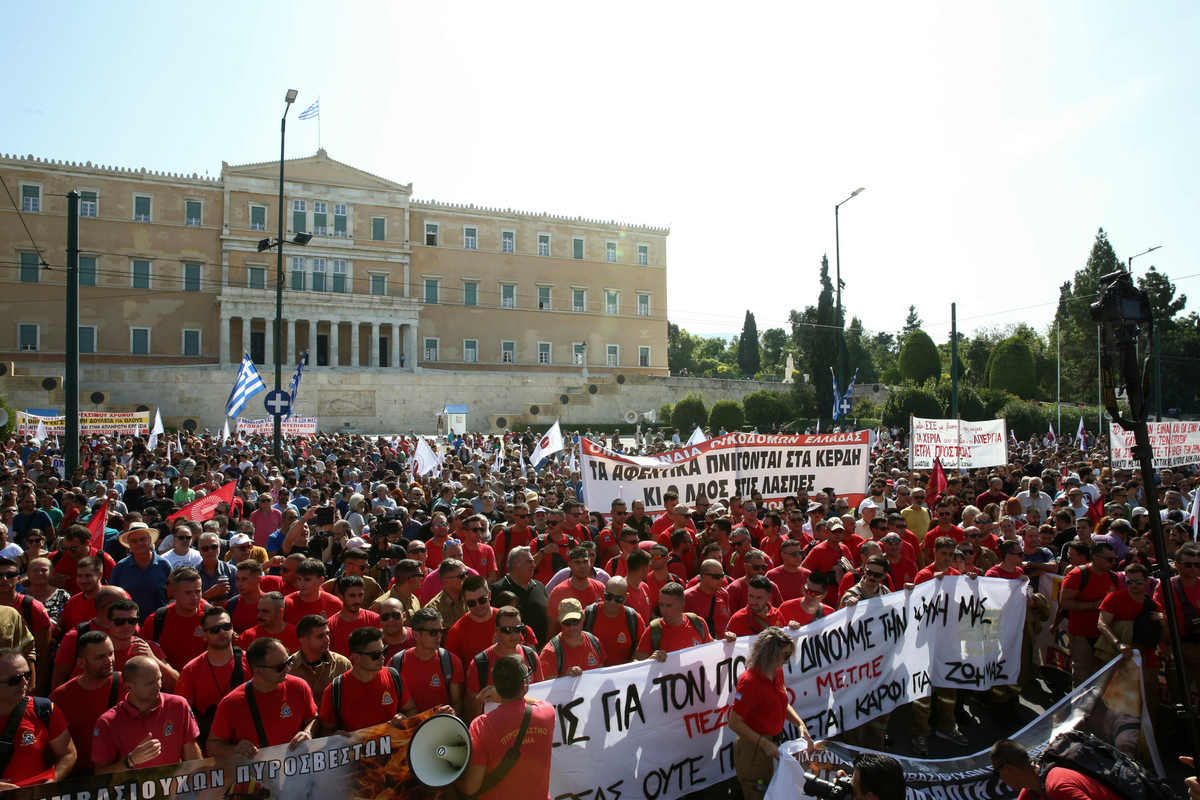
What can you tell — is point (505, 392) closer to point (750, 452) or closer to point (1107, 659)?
point (750, 452)

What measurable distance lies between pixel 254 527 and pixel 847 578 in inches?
264

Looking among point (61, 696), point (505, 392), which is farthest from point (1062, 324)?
point (61, 696)

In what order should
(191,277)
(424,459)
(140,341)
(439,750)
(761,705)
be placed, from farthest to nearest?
1. (191,277)
2. (140,341)
3. (424,459)
4. (761,705)
5. (439,750)

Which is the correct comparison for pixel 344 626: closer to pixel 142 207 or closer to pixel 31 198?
pixel 142 207

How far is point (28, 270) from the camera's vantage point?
45.2 meters

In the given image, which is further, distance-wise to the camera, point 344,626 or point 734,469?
point 734,469

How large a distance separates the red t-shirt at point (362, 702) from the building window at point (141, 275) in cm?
5082

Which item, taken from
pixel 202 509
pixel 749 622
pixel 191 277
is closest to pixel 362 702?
pixel 749 622

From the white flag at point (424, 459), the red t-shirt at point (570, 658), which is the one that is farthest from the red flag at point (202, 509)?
Result: the white flag at point (424, 459)

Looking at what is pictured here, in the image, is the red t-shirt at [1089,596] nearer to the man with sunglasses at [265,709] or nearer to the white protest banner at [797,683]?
the white protest banner at [797,683]

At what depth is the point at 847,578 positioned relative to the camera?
6402 mm

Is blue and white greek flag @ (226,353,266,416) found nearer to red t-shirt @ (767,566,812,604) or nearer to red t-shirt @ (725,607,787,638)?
red t-shirt @ (767,566,812,604)

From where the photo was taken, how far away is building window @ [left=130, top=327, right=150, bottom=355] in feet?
154

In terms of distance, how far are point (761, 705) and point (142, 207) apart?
174 ft
